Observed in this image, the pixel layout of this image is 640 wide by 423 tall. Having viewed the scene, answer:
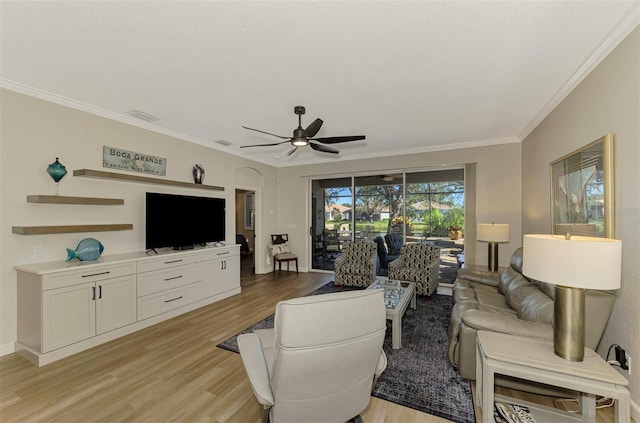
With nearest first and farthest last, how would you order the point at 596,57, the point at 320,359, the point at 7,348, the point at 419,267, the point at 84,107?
the point at 320,359 → the point at 596,57 → the point at 7,348 → the point at 84,107 → the point at 419,267

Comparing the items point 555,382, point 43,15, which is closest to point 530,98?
point 555,382

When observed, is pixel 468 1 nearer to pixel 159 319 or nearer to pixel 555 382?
pixel 555 382

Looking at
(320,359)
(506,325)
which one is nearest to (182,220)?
(320,359)

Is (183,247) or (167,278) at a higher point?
(183,247)

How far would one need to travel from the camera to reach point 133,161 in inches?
147

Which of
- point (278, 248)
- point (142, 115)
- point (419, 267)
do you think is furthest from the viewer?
point (278, 248)

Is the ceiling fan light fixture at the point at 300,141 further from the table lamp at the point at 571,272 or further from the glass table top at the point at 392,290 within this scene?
the table lamp at the point at 571,272

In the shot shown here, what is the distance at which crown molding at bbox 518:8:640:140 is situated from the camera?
1810 millimetres

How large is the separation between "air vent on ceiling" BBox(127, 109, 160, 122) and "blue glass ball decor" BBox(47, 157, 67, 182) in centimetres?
102

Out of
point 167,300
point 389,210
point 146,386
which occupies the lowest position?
point 146,386

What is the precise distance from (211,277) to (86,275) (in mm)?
1701

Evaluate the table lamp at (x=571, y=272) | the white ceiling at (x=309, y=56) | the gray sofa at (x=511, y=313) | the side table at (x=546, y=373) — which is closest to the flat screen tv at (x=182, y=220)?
the white ceiling at (x=309, y=56)

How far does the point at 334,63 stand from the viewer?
2.34 meters

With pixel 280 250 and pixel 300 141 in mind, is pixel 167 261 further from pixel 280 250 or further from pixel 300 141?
pixel 280 250
